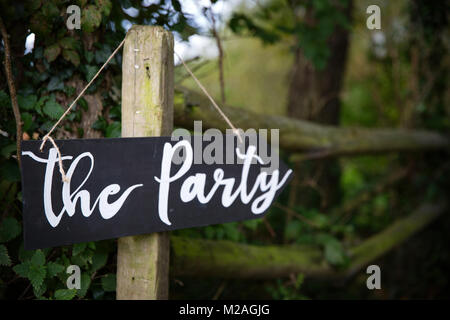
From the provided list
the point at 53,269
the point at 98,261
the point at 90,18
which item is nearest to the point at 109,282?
the point at 98,261

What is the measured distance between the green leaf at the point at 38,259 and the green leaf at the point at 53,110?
18.1 inches

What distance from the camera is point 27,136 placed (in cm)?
133

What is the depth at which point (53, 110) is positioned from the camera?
4.32 feet

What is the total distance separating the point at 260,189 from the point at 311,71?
2645 mm

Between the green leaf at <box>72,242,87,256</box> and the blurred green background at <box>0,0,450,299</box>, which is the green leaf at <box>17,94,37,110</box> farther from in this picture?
the green leaf at <box>72,242,87,256</box>

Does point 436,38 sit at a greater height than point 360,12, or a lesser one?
lesser

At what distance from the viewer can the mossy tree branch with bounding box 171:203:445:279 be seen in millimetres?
1621

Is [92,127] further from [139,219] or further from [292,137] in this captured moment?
[292,137]

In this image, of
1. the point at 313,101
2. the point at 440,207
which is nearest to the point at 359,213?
the point at 440,207

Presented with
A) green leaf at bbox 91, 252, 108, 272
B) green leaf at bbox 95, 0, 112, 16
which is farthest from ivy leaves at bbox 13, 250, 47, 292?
green leaf at bbox 95, 0, 112, 16

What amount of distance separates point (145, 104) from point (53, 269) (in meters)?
0.63

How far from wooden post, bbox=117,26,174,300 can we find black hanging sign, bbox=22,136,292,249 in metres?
0.08

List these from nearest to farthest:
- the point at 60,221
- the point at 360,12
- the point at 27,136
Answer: the point at 60,221 → the point at 27,136 → the point at 360,12

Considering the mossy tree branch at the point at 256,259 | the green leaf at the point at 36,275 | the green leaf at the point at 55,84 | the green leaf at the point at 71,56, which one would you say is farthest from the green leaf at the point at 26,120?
the mossy tree branch at the point at 256,259
